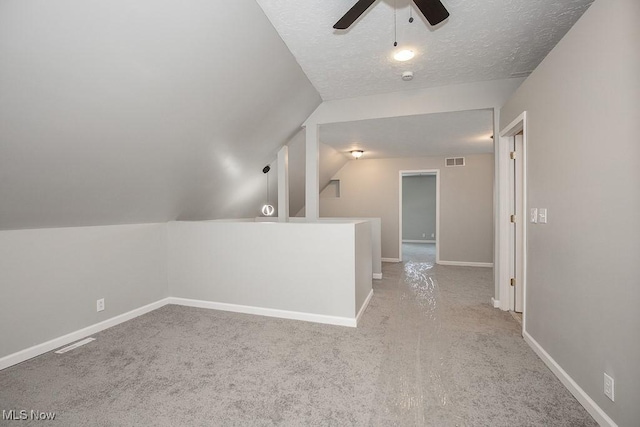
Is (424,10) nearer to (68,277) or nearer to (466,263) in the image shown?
(68,277)

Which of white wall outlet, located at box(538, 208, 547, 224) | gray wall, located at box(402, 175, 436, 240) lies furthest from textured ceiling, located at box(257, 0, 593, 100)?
gray wall, located at box(402, 175, 436, 240)

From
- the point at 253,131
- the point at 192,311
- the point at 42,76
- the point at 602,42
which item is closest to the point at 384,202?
the point at 253,131

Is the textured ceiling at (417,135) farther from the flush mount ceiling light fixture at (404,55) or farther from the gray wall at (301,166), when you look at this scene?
the flush mount ceiling light fixture at (404,55)

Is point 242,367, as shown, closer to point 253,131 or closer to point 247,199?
point 253,131

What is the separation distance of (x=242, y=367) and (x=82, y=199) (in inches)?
74.1

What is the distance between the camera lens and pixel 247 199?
15.6ft

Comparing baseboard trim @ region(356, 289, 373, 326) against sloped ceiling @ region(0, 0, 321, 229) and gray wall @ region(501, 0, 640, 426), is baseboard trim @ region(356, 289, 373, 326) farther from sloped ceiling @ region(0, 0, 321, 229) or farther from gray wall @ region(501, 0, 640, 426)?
sloped ceiling @ region(0, 0, 321, 229)

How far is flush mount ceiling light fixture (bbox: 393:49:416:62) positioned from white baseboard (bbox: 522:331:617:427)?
9.02ft

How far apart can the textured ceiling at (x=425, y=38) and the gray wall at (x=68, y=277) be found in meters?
2.58

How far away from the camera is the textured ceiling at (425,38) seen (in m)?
2.12

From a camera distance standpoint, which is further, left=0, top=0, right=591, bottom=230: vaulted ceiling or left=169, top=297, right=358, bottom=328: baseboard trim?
left=169, top=297, right=358, bottom=328: baseboard trim

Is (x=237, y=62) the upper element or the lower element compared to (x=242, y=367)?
upper

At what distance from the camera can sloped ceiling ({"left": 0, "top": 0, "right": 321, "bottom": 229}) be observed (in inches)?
57.3

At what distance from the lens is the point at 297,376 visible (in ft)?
6.62
